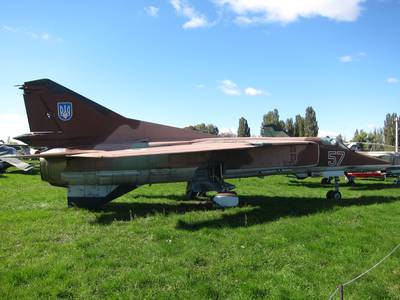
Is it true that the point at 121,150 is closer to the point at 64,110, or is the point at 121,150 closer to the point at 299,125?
the point at 64,110

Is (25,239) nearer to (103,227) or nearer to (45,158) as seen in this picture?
(103,227)

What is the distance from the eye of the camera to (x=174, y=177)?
37.4 ft

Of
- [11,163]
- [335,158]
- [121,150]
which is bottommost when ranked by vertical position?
[11,163]

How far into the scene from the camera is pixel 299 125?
73875 millimetres

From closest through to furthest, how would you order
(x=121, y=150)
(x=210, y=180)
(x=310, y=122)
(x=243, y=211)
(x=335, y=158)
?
(x=243, y=211) < (x=121, y=150) < (x=210, y=180) < (x=335, y=158) < (x=310, y=122)

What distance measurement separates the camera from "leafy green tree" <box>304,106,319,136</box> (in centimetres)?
7188

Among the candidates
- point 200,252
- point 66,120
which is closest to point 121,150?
point 66,120

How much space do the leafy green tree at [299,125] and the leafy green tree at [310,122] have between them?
31.2 inches

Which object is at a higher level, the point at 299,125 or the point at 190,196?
the point at 299,125

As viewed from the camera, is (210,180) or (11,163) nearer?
(210,180)

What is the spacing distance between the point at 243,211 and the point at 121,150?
4095mm

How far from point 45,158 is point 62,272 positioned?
6.28m

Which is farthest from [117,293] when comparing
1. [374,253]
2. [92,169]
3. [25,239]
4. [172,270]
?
[92,169]

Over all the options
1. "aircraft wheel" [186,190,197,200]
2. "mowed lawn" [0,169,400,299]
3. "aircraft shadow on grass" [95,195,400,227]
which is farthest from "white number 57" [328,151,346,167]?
"aircraft wheel" [186,190,197,200]
